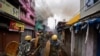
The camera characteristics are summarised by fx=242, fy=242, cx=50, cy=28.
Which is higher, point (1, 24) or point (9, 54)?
point (1, 24)

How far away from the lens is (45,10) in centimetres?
6178

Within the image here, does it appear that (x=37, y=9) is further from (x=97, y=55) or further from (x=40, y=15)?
(x=97, y=55)

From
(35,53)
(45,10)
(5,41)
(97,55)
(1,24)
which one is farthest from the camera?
(45,10)

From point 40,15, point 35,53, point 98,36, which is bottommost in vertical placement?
point 35,53

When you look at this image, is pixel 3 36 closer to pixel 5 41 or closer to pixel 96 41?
pixel 5 41

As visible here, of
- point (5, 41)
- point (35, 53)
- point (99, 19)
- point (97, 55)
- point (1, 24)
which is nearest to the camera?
point (99, 19)

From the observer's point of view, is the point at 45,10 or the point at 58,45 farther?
the point at 45,10

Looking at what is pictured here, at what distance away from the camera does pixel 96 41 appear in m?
10.9

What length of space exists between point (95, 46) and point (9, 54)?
392 cm

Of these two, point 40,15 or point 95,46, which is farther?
point 40,15

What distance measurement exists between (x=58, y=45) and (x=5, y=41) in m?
7.18

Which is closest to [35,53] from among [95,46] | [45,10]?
[95,46]

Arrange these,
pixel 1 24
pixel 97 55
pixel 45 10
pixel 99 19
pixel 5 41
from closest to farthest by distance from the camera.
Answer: pixel 99 19, pixel 97 55, pixel 1 24, pixel 5 41, pixel 45 10

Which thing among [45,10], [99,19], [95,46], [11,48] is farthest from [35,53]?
[45,10]
